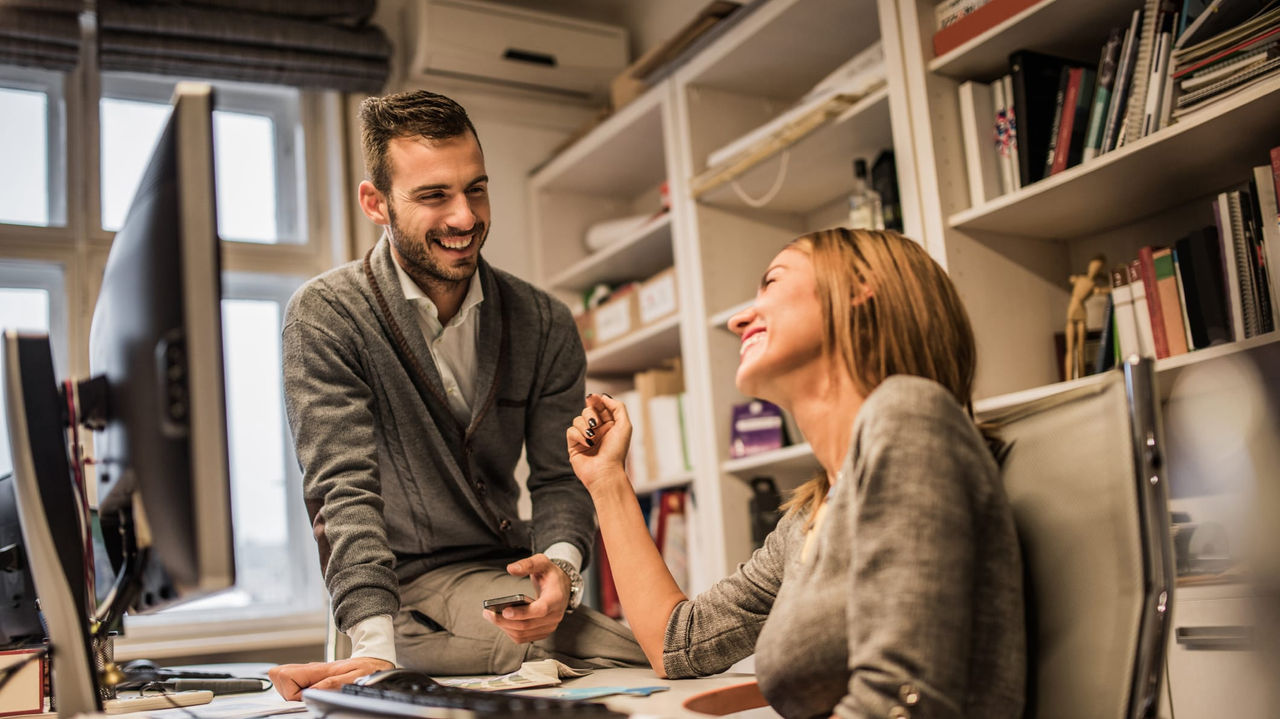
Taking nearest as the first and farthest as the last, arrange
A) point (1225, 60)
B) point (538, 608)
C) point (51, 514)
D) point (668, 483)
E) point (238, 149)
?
point (51, 514)
point (538, 608)
point (1225, 60)
point (668, 483)
point (238, 149)

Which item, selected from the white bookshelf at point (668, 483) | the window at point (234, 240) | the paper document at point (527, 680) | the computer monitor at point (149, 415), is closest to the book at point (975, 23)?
the white bookshelf at point (668, 483)

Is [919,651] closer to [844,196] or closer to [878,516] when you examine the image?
[878,516]

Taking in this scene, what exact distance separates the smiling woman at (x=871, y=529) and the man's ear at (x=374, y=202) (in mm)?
727

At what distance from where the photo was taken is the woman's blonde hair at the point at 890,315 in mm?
1008

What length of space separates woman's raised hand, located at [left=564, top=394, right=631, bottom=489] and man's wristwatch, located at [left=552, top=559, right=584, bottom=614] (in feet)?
0.61

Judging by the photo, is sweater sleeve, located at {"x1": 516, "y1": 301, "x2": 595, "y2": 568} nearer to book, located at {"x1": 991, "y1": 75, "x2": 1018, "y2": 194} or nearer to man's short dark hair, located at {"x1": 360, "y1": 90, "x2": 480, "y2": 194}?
man's short dark hair, located at {"x1": 360, "y1": 90, "x2": 480, "y2": 194}

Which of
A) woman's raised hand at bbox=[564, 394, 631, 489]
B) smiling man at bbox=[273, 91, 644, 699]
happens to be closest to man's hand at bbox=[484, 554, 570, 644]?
smiling man at bbox=[273, 91, 644, 699]

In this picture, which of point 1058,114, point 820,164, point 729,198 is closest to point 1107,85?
point 1058,114

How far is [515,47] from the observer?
353 cm

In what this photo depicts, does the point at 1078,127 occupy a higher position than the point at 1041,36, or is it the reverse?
the point at 1041,36

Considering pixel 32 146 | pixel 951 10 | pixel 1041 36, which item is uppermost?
pixel 32 146

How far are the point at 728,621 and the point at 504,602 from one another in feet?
0.87

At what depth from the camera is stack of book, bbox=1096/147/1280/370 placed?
1.76 metres

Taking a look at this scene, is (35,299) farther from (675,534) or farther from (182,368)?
(182,368)
